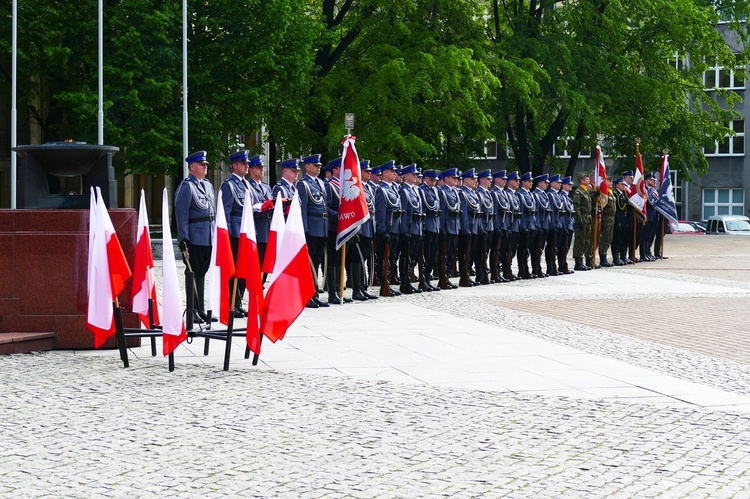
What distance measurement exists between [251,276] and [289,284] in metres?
0.34

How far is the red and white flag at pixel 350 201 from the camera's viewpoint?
17406 millimetres

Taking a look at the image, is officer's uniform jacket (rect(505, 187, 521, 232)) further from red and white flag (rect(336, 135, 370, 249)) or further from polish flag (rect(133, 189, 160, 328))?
polish flag (rect(133, 189, 160, 328))

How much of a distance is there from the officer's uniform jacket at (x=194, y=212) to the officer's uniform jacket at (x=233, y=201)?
2.65 feet

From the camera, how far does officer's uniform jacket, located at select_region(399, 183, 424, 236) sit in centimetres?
1953

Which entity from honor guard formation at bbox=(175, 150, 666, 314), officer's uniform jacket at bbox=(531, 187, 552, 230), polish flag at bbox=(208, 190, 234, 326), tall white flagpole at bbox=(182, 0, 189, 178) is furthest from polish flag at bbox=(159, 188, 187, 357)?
tall white flagpole at bbox=(182, 0, 189, 178)

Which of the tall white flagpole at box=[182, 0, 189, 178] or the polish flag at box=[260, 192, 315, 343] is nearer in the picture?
the polish flag at box=[260, 192, 315, 343]

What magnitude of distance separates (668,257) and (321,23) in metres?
13.3

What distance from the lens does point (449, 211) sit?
2083 centimetres

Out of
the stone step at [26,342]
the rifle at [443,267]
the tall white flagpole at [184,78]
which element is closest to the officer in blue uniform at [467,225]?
the rifle at [443,267]

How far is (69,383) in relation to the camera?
964cm

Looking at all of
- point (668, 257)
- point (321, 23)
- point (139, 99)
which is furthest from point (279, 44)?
point (668, 257)

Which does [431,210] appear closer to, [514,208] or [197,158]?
[514,208]

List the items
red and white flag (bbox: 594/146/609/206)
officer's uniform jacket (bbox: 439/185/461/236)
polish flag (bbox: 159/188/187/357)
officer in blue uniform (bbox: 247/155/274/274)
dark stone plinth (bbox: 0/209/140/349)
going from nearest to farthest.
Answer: polish flag (bbox: 159/188/187/357) → dark stone plinth (bbox: 0/209/140/349) → officer in blue uniform (bbox: 247/155/274/274) → officer's uniform jacket (bbox: 439/185/461/236) → red and white flag (bbox: 594/146/609/206)

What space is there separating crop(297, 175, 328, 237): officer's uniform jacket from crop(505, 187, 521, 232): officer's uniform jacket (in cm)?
658
